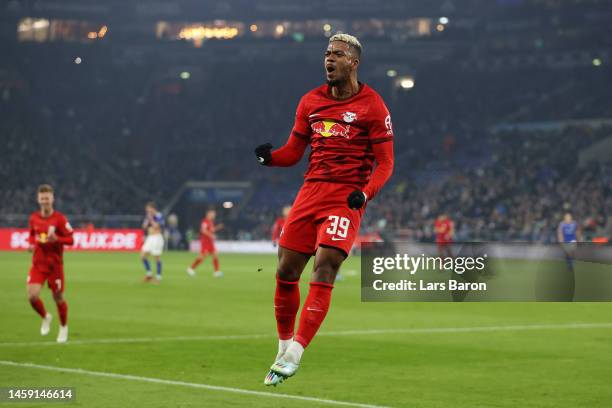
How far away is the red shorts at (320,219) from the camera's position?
793 cm

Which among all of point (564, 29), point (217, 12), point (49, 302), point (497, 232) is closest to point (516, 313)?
point (49, 302)

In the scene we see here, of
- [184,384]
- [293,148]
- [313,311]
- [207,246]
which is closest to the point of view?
[313,311]

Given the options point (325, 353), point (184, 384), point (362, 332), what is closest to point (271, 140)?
point (362, 332)

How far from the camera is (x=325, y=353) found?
14.6 m

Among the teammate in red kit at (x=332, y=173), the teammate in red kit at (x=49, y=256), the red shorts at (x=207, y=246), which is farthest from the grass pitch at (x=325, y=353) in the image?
the red shorts at (x=207, y=246)

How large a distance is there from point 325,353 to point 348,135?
273 inches

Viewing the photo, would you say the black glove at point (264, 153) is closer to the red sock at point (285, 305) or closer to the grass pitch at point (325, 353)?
the red sock at point (285, 305)

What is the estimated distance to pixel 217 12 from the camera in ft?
267

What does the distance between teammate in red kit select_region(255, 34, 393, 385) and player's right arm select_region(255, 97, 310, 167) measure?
13 millimetres

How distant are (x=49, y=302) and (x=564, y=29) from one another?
5664 cm

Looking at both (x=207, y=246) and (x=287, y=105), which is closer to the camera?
(x=207, y=246)

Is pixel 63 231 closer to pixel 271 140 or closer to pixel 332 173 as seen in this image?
pixel 332 173

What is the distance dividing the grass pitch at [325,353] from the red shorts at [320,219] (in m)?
2.59

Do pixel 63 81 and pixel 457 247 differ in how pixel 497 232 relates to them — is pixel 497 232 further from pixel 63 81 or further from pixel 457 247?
pixel 63 81
